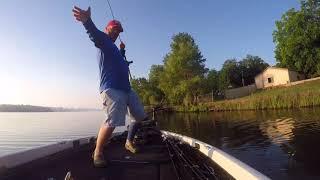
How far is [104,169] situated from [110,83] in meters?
1.14

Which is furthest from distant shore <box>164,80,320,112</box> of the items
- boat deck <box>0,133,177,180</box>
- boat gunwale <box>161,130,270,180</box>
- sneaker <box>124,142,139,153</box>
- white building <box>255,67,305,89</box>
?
boat deck <box>0,133,177,180</box>

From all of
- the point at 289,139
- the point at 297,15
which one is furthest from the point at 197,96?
the point at 289,139

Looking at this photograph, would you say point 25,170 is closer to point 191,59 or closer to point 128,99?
point 128,99

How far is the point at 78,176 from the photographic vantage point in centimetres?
413

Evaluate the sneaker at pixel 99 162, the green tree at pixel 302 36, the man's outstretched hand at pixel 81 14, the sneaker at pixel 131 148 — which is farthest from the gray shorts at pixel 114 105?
the green tree at pixel 302 36

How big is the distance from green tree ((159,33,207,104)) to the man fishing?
5162cm

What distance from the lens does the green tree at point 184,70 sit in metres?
57.4

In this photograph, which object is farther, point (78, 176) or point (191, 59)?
point (191, 59)

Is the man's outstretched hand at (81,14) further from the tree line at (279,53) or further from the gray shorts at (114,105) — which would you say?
the tree line at (279,53)

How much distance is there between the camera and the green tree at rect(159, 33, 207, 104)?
57369mm

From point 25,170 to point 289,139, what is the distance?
12.8 meters

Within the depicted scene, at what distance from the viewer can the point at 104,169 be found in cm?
427

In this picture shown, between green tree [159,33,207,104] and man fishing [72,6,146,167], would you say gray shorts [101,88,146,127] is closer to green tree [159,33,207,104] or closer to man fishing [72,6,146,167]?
man fishing [72,6,146,167]

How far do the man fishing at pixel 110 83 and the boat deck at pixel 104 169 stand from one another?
17 centimetres
